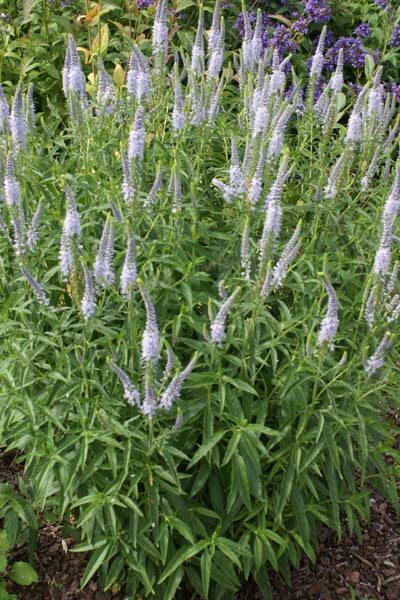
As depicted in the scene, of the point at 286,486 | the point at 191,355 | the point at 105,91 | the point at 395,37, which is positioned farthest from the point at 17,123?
the point at 395,37

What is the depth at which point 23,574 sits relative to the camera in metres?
3.94

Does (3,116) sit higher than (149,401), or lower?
higher

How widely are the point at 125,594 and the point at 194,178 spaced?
2256 mm

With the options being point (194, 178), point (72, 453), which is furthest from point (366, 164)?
point (72, 453)

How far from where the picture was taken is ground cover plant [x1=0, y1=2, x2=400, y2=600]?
131 inches

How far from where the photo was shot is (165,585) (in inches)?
148

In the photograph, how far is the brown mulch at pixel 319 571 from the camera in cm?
416

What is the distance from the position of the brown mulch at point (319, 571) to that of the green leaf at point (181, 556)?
0.77 metres

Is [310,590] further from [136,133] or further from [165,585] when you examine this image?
[136,133]

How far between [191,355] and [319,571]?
1.59 m

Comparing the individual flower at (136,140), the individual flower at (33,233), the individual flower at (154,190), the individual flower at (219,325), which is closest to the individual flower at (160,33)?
the individual flower at (136,140)

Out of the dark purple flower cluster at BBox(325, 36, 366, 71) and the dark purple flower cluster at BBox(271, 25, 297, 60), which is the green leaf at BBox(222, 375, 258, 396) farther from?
the dark purple flower cluster at BBox(325, 36, 366, 71)

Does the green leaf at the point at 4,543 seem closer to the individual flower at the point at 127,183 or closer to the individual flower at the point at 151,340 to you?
the individual flower at the point at 151,340

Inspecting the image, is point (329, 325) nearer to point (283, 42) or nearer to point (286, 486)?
point (286, 486)
